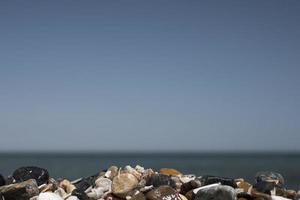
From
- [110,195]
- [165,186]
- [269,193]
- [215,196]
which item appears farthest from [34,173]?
[269,193]

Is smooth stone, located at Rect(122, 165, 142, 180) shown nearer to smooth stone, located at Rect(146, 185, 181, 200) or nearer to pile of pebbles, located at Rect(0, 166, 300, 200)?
pile of pebbles, located at Rect(0, 166, 300, 200)

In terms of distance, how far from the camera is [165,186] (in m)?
11.3

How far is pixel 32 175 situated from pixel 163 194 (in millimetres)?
3462

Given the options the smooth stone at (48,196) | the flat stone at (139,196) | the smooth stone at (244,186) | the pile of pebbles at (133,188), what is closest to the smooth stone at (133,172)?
the pile of pebbles at (133,188)

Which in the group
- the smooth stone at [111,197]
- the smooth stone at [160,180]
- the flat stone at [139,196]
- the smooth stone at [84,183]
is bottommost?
the smooth stone at [111,197]

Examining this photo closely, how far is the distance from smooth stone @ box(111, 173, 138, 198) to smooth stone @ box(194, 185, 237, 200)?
61.2 inches

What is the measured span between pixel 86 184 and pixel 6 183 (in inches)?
75.2

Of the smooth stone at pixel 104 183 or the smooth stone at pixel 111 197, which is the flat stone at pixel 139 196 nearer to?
the smooth stone at pixel 111 197

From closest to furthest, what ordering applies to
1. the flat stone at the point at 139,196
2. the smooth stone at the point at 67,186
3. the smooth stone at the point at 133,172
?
the flat stone at the point at 139,196, the smooth stone at the point at 67,186, the smooth stone at the point at 133,172

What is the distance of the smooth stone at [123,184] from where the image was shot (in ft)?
38.2

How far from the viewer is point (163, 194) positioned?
36.2ft

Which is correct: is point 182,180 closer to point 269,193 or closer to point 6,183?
point 269,193

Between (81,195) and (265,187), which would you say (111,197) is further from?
(265,187)

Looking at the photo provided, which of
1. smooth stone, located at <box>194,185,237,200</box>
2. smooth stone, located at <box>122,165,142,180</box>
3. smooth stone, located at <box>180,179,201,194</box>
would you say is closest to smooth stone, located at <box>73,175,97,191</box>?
smooth stone, located at <box>122,165,142,180</box>
